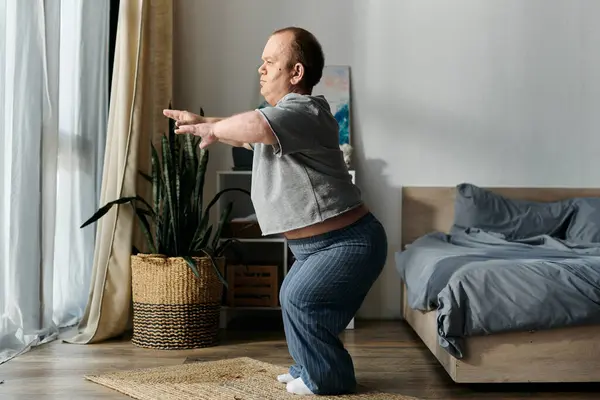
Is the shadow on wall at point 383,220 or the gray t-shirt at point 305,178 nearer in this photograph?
the gray t-shirt at point 305,178

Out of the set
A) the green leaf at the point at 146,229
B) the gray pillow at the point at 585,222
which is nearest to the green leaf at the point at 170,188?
the green leaf at the point at 146,229

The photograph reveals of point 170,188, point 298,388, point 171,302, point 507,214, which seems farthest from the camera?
point 507,214

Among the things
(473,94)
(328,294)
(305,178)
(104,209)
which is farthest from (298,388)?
(473,94)

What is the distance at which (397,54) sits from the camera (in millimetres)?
4680

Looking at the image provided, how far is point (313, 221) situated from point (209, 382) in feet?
2.58

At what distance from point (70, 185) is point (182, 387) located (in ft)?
5.21

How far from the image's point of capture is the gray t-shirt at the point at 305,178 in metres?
2.44

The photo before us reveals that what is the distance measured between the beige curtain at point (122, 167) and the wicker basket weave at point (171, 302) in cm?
20

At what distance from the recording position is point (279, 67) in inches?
101

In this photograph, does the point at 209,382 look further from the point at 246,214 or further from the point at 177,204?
the point at 246,214

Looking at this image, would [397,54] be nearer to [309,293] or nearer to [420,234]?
[420,234]

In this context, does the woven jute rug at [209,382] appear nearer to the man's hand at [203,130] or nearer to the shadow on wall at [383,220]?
the man's hand at [203,130]

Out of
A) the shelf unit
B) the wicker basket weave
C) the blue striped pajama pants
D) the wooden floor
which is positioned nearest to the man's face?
the blue striped pajama pants

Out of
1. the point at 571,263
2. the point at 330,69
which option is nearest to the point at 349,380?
the point at 571,263
